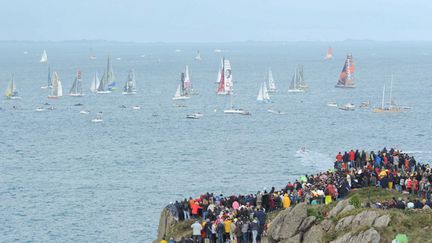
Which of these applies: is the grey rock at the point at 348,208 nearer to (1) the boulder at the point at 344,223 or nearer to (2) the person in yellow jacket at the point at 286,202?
(1) the boulder at the point at 344,223

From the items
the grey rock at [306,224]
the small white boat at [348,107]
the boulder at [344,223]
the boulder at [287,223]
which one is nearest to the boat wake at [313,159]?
the small white boat at [348,107]

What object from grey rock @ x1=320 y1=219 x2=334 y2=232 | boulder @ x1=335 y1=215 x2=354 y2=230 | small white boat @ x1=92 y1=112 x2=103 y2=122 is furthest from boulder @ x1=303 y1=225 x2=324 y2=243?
small white boat @ x1=92 y1=112 x2=103 y2=122

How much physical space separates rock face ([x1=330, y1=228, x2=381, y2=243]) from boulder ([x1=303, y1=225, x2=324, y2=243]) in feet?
5.44

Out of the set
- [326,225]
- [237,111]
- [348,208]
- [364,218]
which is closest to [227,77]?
[237,111]

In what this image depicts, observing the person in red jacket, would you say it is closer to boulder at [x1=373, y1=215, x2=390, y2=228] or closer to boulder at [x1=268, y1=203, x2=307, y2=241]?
boulder at [x1=268, y1=203, x2=307, y2=241]

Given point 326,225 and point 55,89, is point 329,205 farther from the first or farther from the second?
point 55,89

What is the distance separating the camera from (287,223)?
41.8 m

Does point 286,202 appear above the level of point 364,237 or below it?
below

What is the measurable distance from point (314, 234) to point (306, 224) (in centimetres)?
92

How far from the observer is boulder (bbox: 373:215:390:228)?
1539 inches

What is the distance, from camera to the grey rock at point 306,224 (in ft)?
136

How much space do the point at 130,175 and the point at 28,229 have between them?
25565 millimetres

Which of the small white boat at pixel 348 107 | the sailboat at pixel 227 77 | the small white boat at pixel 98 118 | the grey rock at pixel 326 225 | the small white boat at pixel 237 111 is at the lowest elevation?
the small white boat at pixel 98 118

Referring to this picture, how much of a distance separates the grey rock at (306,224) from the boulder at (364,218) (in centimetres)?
231
